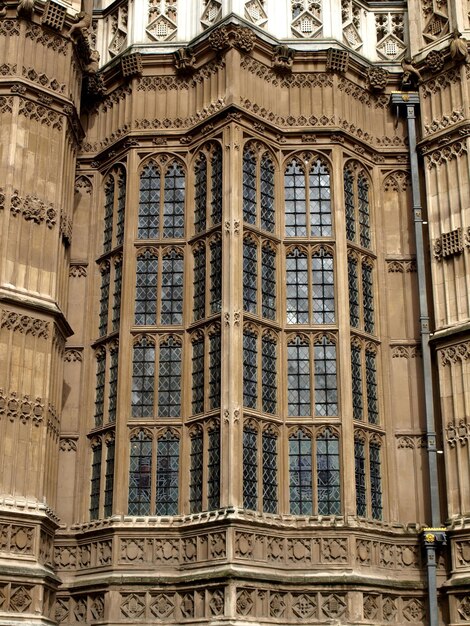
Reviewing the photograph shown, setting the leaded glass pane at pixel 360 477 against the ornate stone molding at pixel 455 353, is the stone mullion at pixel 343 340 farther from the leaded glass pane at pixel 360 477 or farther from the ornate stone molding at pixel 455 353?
the ornate stone molding at pixel 455 353

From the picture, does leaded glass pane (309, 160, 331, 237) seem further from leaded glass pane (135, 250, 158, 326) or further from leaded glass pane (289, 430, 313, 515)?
leaded glass pane (289, 430, 313, 515)

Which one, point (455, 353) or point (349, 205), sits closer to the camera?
point (455, 353)

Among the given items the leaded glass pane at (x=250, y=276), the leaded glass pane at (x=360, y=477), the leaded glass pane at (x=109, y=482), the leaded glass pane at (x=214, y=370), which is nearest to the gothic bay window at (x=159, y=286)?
the leaded glass pane at (x=214, y=370)

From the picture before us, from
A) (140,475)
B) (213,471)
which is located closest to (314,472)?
(213,471)

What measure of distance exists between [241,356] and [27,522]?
19.2 ft

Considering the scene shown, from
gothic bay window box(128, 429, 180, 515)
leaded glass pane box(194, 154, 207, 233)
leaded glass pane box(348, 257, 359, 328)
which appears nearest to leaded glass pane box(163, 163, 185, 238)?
leaded glass pane box(194, 154, 207, 233)

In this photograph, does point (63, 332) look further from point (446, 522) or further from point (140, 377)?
point (446, 522)

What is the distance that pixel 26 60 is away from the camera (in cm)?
2448

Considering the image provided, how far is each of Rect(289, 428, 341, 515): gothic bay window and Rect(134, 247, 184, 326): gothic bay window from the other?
167 inches

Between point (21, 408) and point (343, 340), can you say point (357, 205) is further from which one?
point (21, 408)

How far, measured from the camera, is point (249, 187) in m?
24.8

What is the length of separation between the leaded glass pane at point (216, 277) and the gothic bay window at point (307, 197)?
2.05 metres

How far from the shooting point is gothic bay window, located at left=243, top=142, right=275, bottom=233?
24562mm

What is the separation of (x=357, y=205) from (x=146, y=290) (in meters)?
5.89
